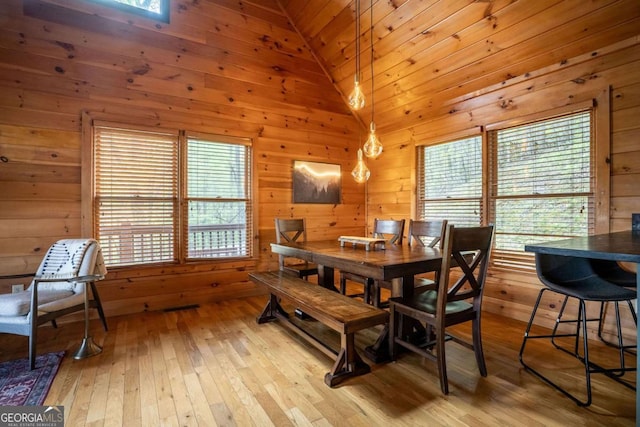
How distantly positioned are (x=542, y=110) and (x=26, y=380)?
15.5 ft

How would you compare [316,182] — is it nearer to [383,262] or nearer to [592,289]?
[383,262]

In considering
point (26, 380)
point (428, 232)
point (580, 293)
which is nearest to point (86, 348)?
point (26, 380)

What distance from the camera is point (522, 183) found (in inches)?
127

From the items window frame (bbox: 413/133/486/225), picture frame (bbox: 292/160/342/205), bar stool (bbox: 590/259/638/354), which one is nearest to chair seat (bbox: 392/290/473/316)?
bar stool (bbox: 590/259/638/354)

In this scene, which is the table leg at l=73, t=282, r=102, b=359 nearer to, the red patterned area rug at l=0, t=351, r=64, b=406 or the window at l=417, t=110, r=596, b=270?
the red patterned area rug at l=0, t=351, r=64, b=406

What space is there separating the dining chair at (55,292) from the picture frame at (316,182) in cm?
251

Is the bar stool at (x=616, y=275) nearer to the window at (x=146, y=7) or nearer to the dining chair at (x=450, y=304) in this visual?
the dining chair at (x=450, y=304)

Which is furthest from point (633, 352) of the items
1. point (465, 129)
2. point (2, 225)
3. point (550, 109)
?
point (2, 225)

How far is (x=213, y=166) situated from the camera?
3936mm

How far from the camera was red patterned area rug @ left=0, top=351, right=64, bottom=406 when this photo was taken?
187 centimetres

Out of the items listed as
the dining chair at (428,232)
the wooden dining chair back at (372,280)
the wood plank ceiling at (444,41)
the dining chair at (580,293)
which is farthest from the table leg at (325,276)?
the wood plank ceiling at (444,41)

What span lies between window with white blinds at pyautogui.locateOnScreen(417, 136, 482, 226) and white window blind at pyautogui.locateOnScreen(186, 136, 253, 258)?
7.79 feet

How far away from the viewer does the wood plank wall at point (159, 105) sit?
2.98 metres

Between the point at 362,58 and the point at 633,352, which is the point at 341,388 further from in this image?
the point at 362,58
